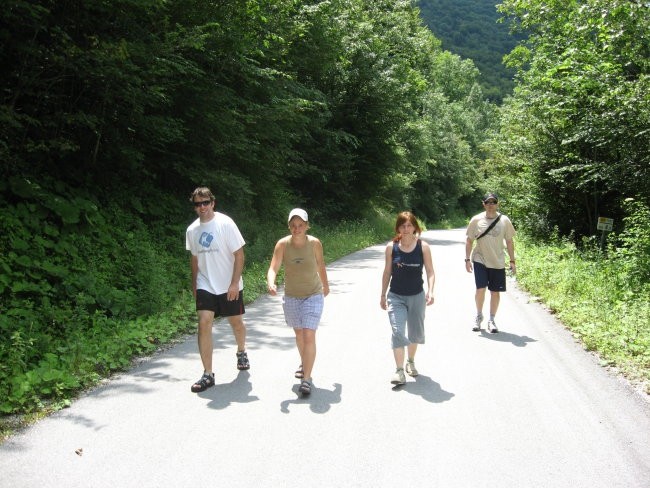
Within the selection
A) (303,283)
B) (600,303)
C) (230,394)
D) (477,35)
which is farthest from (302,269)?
(477,35)

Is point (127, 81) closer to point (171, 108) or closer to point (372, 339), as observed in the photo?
point (171, 108)

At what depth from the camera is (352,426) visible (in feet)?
15.6

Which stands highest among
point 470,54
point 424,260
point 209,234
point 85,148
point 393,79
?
point 470,54

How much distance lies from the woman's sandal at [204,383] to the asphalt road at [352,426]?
79 millimetres

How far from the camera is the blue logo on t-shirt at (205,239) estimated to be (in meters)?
5.89

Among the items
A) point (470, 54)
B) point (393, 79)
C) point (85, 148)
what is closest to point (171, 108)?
point (85, 148)

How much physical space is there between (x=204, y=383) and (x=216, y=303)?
77 centimetres

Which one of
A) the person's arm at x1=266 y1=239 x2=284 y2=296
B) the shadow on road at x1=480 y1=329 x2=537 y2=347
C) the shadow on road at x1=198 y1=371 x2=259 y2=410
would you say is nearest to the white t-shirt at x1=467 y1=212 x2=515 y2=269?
→ the shadow on road at x1=480 y1=329 x2=537 y2=347

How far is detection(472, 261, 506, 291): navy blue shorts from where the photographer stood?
8.71 meters

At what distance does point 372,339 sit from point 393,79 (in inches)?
839

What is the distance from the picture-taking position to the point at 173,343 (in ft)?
25.0

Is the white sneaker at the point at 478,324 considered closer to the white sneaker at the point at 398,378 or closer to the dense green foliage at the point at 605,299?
the dense green foliage at the point at 605,299

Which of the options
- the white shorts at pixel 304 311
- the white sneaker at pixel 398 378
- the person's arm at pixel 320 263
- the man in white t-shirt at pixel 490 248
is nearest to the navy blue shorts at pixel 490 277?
the man in white t-shirt at pixel 490 248

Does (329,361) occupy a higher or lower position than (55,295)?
lower
